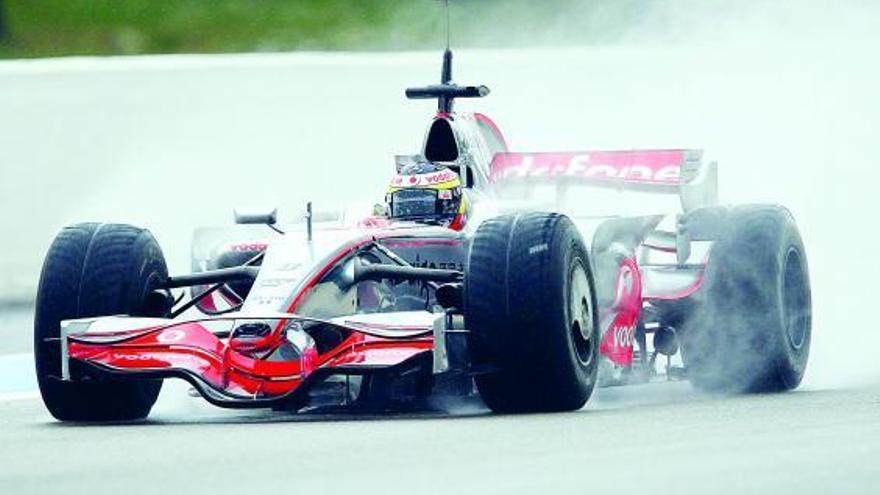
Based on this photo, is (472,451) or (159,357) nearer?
(472,451)

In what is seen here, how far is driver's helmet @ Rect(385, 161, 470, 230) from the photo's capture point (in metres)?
12.6

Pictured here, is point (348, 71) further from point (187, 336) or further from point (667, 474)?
point (667, 474)

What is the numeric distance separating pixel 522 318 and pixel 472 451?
183cm

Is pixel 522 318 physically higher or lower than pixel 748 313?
higher

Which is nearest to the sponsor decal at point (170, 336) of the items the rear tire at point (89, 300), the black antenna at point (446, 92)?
the rear tire at point (89, 300)

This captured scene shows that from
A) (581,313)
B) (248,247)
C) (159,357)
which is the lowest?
(159,357)

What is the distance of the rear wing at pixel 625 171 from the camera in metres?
13.7

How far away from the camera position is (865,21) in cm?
2039

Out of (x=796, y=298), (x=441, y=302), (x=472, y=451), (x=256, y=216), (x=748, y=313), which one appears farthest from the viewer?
(x=796, y=298)

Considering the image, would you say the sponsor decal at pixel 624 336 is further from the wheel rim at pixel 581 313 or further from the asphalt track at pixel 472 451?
the wheel rim at pixel 581 313

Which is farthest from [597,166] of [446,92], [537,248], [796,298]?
[537,248]

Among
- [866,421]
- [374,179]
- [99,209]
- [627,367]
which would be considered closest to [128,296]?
[627,367]

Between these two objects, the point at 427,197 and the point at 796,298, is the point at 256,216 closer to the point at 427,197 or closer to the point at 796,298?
the point at 427,197

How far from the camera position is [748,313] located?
Result: 12898 millimetres
